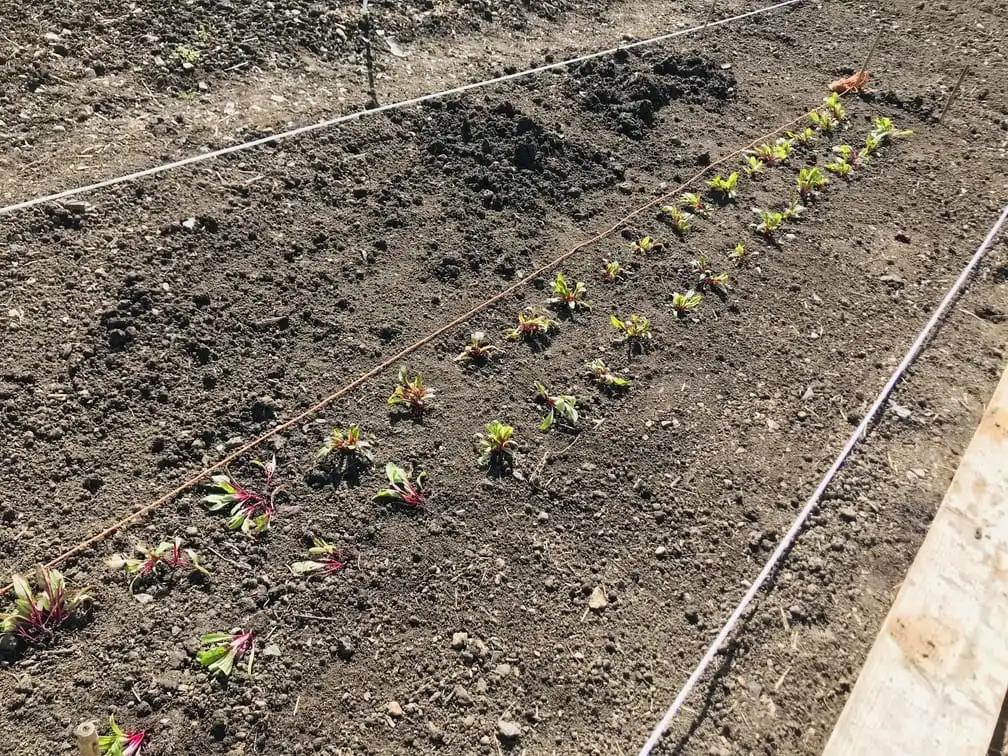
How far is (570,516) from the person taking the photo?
151 inches

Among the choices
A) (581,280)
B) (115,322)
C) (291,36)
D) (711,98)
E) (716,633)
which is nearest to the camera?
(716,633)

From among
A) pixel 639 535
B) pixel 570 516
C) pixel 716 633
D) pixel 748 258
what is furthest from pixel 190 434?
pixel 748 258

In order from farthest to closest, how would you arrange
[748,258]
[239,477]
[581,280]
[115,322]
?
[748,258], [581,280], [115,322], [239,477]

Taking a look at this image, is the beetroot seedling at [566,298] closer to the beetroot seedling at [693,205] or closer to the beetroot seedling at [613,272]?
the beetroot seedling at [613,272]

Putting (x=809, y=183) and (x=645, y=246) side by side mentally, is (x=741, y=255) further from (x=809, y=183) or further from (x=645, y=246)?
(x=809, y=183)

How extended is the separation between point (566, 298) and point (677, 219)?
4.35 ft

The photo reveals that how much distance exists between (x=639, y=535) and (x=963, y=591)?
5.41 feet

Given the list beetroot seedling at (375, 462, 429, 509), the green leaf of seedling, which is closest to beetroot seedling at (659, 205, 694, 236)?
beetroot seedling at (375, 462, 429, 509)

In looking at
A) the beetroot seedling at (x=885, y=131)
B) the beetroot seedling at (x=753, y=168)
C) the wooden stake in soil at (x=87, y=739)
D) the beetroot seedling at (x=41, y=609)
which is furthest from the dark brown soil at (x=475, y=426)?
the wooden stake in soil at (x=87, y=739)

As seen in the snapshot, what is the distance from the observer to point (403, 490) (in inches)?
149

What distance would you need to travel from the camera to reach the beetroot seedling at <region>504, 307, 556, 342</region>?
4.63 meters

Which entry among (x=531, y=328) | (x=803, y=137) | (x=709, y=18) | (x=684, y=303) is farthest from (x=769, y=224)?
(x=709, y=18)

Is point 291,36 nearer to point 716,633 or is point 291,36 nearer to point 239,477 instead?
point 239,477

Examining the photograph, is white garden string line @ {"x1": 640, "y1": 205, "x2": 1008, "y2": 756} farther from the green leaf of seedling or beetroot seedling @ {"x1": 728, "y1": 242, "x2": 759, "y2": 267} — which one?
the green leaf of seedling
